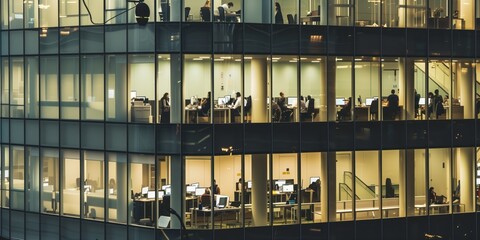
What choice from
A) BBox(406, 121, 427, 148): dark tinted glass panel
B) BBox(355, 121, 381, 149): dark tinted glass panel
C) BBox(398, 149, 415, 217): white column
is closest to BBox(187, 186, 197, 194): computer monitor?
BBox(355, 121, 381, 149): dark tinted glass panel

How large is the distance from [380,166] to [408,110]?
9.53 ft

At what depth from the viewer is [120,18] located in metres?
45.9

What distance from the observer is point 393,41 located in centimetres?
4797

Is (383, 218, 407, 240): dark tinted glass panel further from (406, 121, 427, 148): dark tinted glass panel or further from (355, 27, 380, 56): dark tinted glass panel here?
(355, 27, 380, 56): dark tinted glass panel

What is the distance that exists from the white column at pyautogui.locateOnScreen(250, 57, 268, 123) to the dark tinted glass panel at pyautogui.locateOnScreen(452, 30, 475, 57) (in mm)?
9380

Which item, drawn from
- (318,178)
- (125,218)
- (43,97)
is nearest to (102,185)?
(125,218)

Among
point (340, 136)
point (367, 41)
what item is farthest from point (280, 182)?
point (367, 41)

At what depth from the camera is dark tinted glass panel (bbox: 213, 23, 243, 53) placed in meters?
44.6

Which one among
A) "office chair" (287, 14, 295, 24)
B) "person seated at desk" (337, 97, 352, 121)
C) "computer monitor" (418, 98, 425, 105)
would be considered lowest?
"person seated at desk" (337, 97, 352, 121)

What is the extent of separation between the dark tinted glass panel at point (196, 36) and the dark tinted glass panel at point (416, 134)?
33.3 feet

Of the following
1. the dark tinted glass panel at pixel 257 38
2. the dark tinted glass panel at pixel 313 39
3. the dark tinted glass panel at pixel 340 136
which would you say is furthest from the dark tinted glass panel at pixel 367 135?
the dark tinted glass panel at pixel 257 38

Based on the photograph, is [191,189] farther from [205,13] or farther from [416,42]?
[416,42]

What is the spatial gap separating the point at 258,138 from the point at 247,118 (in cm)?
94

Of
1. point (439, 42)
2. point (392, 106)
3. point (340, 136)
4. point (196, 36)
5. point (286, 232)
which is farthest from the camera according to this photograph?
point (439, 42)
